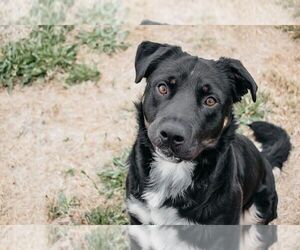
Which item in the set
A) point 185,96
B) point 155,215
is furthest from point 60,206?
point 185,96

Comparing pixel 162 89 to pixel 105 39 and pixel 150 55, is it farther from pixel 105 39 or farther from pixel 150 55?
pixel 105 39

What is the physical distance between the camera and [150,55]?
4250 millimetres

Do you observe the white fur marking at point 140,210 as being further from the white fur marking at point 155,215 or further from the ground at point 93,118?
the ground at point 93,118

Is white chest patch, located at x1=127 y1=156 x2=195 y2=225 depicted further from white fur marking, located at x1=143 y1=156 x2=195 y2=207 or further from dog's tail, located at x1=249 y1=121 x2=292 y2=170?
dog's tail, located at x1=249 y1=121 x2=292 y2=170

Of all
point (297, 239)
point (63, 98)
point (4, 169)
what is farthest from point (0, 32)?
point (297, 239)

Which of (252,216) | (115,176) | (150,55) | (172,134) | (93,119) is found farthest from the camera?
(93,119)

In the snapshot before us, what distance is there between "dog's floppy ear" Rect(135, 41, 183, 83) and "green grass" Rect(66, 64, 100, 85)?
164 cm

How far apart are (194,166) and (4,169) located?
176cm

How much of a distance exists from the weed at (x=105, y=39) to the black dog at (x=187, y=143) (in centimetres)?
175

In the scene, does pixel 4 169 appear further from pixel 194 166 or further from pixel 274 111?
pixel 274 111

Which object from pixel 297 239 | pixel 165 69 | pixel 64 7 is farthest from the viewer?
pixel 64 7

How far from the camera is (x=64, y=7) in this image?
6234 mm

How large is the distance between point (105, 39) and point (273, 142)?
1902 mm

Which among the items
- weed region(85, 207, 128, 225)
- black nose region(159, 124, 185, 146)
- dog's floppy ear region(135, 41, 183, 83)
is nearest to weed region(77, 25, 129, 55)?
weed region(85, 207, 128, 225)
